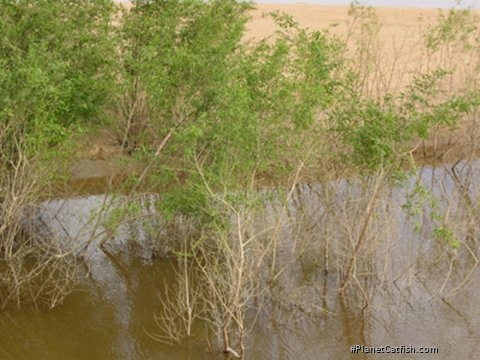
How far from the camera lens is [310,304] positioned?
1248cm

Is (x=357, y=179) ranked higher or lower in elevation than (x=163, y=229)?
higher

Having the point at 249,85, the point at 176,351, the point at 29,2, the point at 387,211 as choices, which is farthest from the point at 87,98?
the point at 387,211

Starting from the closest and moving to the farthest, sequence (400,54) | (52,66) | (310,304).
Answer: (52,66), (310,304), (400,54)

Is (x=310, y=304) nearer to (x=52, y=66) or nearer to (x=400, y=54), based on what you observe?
(x=52, y=66)

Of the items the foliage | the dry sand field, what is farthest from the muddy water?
the dry sand field

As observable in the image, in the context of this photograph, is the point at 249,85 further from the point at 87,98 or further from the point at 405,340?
the point at 405,340

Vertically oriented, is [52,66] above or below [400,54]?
above

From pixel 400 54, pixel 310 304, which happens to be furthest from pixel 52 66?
pixel 400 54

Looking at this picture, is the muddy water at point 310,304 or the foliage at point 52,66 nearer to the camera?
the foliage at point 52,66

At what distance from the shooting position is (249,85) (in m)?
12.6

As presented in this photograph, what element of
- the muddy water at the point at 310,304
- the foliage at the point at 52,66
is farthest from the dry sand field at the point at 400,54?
the foliage at the point at 52,66

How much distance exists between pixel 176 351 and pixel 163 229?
3531mm

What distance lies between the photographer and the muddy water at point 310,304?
1139cm

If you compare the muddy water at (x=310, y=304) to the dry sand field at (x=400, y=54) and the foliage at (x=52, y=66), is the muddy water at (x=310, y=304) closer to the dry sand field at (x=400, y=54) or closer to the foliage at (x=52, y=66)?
the foliage at (x=52, y=66)
